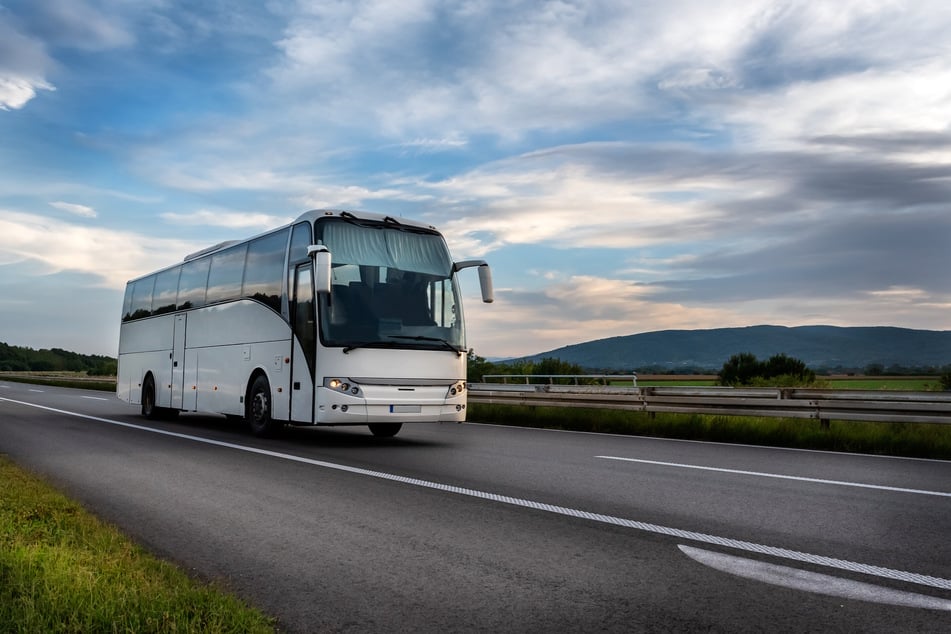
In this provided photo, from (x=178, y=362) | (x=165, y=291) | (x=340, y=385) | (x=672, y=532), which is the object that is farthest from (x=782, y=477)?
(x=165, y=291)

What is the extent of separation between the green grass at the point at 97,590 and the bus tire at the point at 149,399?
1526 centimetres

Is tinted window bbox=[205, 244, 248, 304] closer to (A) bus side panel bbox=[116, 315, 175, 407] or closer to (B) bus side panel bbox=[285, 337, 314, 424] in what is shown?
(A) bus side panel bbox=[116, 315, 175, 407]

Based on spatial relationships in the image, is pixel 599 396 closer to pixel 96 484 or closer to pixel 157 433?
pixel 157 433

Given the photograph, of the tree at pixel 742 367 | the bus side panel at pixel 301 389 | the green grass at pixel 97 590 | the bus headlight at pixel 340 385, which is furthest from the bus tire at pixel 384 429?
the tree at pixel 742 367

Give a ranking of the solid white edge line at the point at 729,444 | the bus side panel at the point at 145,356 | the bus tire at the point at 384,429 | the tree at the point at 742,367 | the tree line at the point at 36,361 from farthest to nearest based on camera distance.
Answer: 1. the tree line at the point at 36,361
2. the tree at the point at 742,367
3. the bus side panel at the point at 145,356
4. the bus tire at the point at 384,429
5. the solid white edge line at the point at 729,444

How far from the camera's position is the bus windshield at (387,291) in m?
12.9

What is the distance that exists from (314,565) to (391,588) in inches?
31.4

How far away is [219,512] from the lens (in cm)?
723

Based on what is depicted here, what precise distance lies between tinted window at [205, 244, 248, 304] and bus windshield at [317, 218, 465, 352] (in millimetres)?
3459

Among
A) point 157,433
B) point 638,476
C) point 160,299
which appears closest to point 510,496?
point 638,476

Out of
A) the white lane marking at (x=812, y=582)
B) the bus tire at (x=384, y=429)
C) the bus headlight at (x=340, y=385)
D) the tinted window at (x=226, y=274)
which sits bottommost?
the white lane marking at (x=812, y=582)

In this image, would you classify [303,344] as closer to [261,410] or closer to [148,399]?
[261,410]

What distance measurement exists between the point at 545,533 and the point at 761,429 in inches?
372

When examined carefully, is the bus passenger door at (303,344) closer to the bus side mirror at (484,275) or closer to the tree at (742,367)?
the bus side mirror at (484,275)
